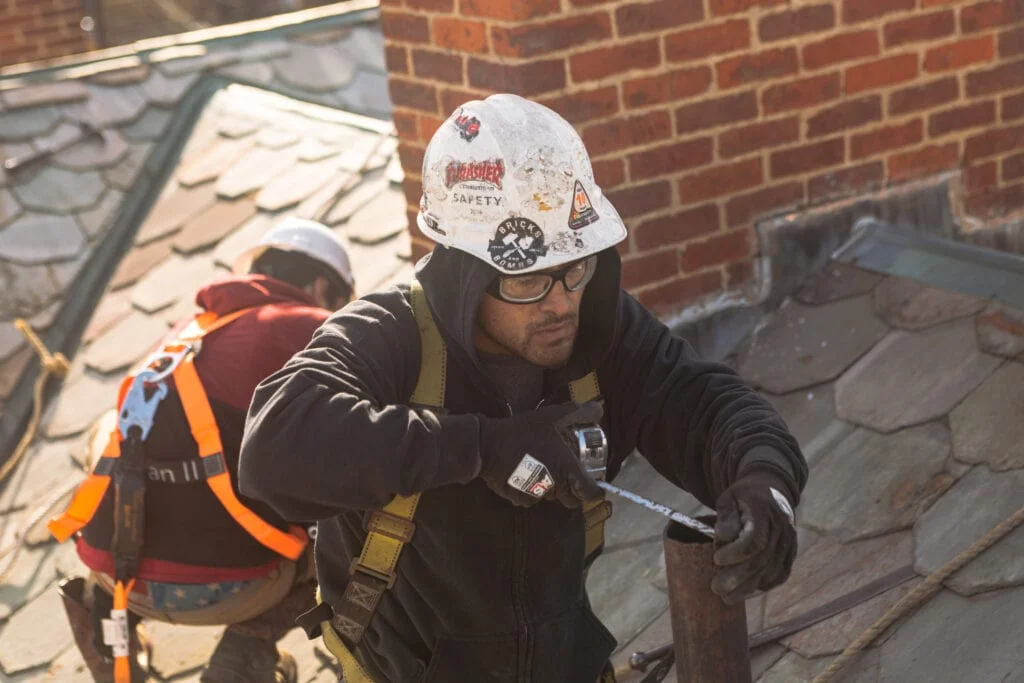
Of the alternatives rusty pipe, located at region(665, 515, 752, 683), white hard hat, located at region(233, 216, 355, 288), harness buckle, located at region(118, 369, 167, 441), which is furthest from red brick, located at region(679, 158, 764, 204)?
rusty pipe, located at region(665, 515, 752, 683)

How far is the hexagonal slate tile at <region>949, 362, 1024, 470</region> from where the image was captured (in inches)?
141

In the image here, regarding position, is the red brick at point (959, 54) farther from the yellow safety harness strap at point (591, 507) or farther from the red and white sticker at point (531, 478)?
the red and white sticker at point (531, 478)

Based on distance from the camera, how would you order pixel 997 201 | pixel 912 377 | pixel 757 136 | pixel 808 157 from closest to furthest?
1. pixel 912 377
2. pixel 757 136
3. pixel 808 157
4. pixel 997 201

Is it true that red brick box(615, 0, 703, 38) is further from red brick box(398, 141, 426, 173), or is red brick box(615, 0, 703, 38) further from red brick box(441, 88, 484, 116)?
red brick box(398, 141, 426, 173)

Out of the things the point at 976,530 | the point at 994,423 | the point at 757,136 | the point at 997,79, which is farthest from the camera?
the point at 997,79

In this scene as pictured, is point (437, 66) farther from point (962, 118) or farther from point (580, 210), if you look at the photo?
point (962, 118)

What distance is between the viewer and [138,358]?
6152mm

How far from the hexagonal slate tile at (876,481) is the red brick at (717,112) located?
1145 millimetres

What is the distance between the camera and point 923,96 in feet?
15.0

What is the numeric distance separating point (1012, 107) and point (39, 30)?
8.20 metres

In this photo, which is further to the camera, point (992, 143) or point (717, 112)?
point (992, 143)

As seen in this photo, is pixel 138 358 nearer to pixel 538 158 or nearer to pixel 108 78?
pixel 108 78

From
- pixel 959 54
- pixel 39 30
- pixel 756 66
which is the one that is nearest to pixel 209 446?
pixel 756 66

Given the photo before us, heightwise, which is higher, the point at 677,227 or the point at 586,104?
the point at 586,104
